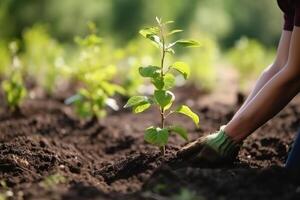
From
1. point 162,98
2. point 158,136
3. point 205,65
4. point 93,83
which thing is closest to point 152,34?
point 162,98

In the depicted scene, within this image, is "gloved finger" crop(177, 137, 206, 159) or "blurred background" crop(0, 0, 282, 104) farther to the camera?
"blurred background" crop(0, 0, 282, 104)

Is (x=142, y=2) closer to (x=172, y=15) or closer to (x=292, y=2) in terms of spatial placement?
(x=172, y=15)

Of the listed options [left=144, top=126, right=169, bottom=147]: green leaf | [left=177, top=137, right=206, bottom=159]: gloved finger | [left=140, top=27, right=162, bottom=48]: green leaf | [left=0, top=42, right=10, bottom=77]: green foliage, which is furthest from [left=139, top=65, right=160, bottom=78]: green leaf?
[left=0, top=42, right=10, bottom=77]: green foliage

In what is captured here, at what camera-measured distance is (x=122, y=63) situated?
7777mm

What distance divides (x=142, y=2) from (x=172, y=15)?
1.99ft

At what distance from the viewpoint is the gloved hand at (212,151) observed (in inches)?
123

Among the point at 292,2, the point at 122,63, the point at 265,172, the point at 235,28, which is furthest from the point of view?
the point at 235,28

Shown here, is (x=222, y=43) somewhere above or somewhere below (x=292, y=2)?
below

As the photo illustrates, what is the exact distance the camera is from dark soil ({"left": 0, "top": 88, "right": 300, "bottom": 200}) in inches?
105

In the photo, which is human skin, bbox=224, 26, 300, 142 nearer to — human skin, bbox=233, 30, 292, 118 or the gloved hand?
the gloved hand

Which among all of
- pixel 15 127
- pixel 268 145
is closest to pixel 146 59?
pixel 15 127

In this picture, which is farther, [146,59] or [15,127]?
[146,59]

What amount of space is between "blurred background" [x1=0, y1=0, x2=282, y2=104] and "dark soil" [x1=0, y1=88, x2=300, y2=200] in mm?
743

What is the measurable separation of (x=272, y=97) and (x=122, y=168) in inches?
34.3
